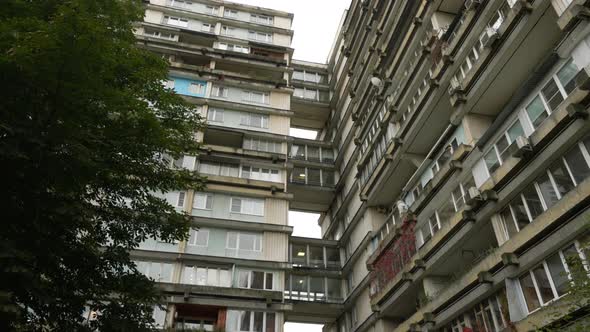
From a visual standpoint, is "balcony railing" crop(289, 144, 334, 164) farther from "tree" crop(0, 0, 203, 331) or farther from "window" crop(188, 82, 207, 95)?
"tree" crop(0, 0, 203, 331)

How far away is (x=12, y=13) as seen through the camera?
12.6 m

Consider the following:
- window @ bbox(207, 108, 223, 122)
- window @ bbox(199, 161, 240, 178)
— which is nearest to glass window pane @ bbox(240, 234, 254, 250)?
window @ bbox(199, 161, 240, 178)

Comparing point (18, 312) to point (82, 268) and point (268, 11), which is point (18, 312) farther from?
point (268, 11)

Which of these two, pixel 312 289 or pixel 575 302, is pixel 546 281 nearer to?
pixel 575 302

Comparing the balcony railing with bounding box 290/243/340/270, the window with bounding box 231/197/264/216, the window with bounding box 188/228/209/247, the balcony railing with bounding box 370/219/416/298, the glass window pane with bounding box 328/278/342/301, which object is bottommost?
the balcony railing with bounding box 370/219/416/298

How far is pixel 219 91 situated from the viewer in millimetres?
42719

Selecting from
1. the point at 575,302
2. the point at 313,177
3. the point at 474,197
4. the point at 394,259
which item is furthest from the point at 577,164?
the point at 313,177

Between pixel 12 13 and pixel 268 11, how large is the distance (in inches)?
1715

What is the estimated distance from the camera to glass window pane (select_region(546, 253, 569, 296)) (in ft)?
49.3

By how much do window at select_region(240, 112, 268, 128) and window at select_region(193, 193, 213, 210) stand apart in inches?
335

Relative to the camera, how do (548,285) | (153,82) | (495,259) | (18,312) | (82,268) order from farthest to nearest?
(495,259)
(548,285)
(153,82)
(82,268)
(18,312)

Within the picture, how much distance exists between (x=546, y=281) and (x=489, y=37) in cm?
1113

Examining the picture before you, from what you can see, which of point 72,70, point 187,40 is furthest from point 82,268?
point 187,40

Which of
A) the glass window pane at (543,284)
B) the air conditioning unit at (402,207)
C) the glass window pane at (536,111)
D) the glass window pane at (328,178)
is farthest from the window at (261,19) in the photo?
the glass window pane at (543,284)
